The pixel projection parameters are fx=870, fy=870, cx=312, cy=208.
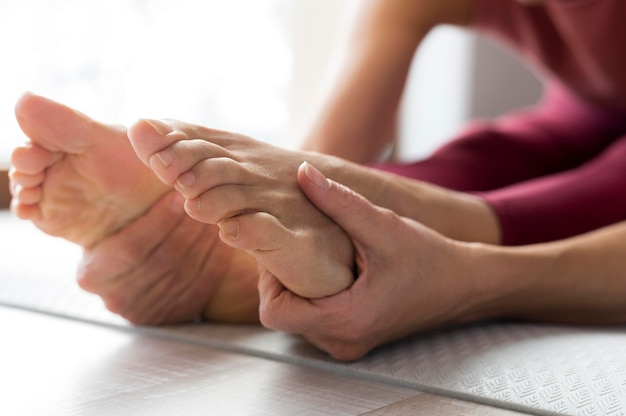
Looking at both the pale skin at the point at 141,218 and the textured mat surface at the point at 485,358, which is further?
the pale skin at the point at 141,218

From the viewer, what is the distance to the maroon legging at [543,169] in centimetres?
100

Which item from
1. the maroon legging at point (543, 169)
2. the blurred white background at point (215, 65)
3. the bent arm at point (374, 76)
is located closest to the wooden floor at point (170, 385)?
the maroon legging at point (543, 169)

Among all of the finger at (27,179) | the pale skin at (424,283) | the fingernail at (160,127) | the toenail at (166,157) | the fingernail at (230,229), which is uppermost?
the fingernail at (160,127)

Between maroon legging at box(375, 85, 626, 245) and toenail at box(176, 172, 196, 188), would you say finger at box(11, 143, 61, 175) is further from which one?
maroon legging at box(375, 85, 626, 245)

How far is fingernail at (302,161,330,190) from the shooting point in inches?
28.7

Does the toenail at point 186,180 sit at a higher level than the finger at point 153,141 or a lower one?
lower

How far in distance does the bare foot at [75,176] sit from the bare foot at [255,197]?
0.43 ft

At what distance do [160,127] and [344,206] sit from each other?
0.17 m

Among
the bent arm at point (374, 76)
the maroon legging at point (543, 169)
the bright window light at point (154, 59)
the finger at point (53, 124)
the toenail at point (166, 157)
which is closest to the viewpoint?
the toenail at point (166, 157)

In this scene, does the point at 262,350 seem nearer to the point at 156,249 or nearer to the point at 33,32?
the point at 156,249

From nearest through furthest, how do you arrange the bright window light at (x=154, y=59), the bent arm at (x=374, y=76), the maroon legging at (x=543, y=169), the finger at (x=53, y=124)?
the finger at (x=53, y=124) → the maroon legging at (x=543, y=169) → the bent arm at (x=374, y=76) → the bright window light at (x=154, y=59)

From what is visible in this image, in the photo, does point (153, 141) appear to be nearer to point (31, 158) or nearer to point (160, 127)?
point (160, 127)

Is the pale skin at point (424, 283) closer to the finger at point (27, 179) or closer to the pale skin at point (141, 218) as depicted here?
the pale skin at point (141, 218)

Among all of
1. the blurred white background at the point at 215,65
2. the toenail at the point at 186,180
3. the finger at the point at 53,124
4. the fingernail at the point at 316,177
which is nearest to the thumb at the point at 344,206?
the fingernail at the point at 316,177
